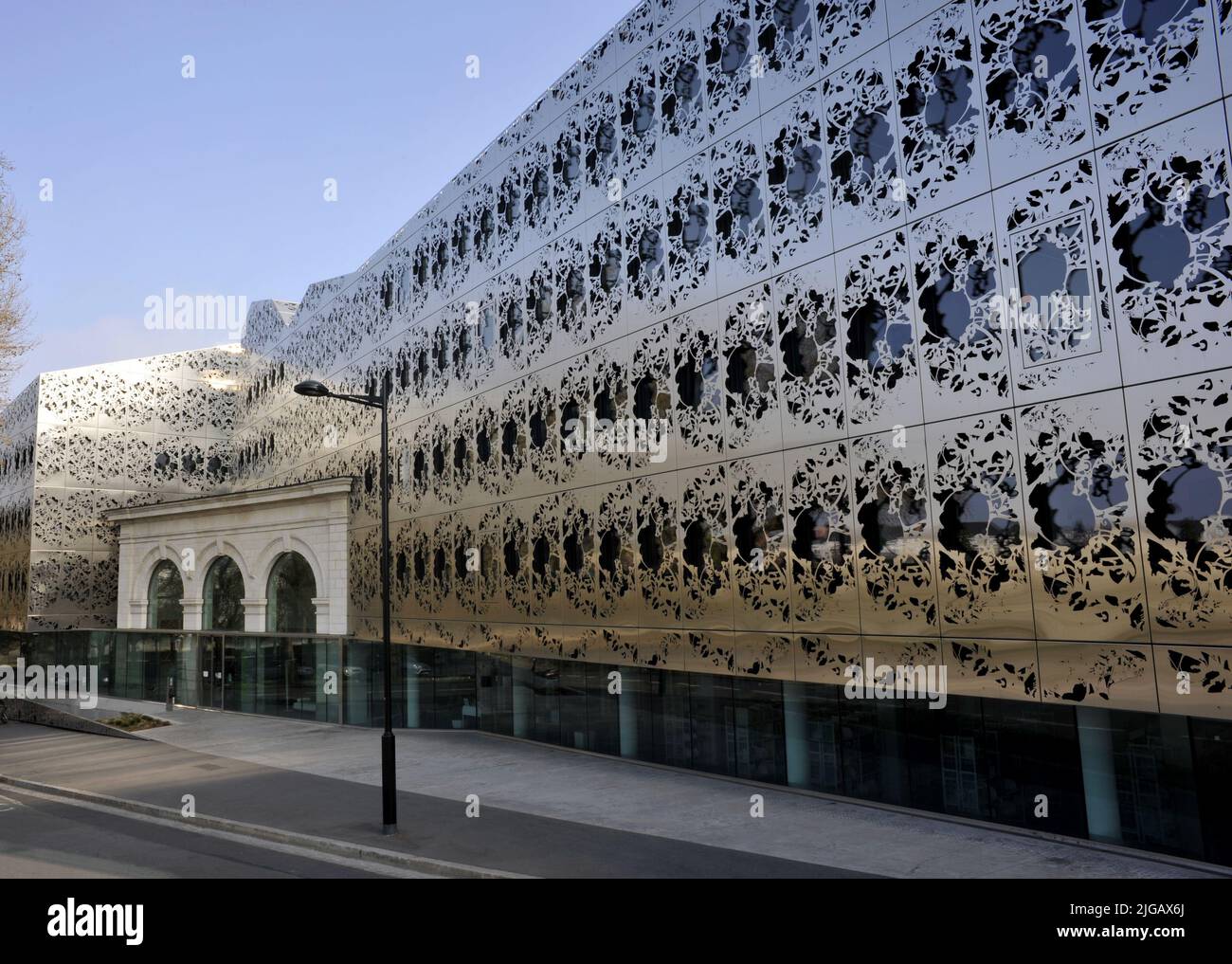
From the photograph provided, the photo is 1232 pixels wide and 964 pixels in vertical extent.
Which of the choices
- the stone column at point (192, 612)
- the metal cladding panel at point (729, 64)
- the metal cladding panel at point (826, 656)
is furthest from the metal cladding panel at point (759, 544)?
the stone column at point (192, 612)

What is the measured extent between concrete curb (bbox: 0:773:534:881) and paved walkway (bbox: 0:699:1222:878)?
32cm

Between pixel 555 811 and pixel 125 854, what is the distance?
6274 mm

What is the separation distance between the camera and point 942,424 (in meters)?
13.1

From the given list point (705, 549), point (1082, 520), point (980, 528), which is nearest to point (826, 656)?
point (980, 528)

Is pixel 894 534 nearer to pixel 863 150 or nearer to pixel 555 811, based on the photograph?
pixel 863 150

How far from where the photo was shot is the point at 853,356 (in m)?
14.4

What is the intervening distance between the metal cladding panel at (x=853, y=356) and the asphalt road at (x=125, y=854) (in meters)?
7.69

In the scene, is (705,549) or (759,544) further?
(705,549)

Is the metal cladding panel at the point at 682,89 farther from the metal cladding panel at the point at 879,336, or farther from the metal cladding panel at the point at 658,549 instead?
the metal cladding panel at the point at 658,549

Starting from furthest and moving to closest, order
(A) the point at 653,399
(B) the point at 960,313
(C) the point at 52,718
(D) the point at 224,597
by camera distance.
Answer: (D) the point at 224,597 < (C) the point at 52,718 < (A) the point at 653,399 < (B) the point at 960,313

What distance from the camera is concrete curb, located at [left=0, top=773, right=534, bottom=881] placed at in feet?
38.9

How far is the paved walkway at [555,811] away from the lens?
11969 mm
